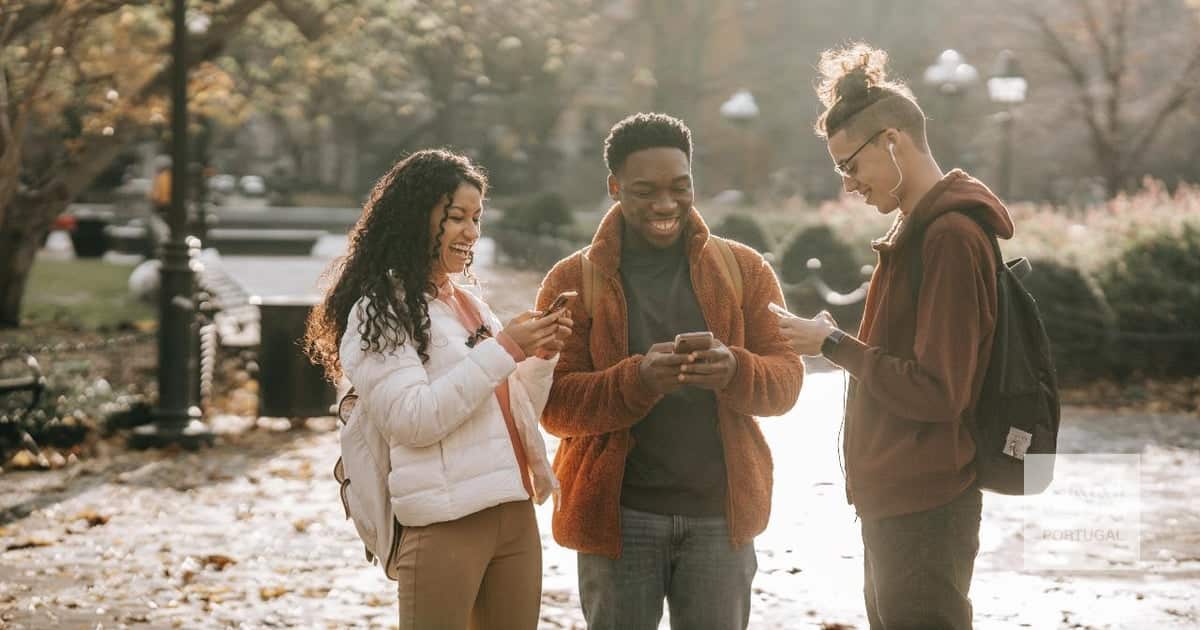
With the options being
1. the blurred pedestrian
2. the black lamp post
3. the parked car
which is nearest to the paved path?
the black lamp post

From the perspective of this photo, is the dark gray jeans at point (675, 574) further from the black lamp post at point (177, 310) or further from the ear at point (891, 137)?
the black lamp post at point (177, 310)

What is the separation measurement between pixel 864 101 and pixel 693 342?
0.75 m

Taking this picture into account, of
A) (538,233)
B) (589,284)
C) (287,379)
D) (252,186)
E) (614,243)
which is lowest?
(287,379)

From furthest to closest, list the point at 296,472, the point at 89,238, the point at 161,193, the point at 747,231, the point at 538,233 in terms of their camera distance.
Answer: the point at 89,238
the point at 538,233
the point at 161,193
the point at 747,231
the point at 296,472

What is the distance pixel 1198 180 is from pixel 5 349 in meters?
34.7

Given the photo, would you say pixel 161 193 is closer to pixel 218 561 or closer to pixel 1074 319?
pixel 1074 319

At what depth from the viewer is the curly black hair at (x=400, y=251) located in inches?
141

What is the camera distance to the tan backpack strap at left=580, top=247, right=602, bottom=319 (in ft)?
12.5

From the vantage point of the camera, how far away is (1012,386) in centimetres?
353

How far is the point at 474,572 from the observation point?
11.7 ft

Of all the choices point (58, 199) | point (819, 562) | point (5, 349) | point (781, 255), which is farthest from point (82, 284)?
point (819, 562)

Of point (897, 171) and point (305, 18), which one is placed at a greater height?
point (305, 18)

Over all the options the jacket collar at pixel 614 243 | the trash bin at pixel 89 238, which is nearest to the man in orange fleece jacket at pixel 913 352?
the jacket collar at pixel 614 243

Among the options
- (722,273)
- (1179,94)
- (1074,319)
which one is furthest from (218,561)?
(1179,94)
